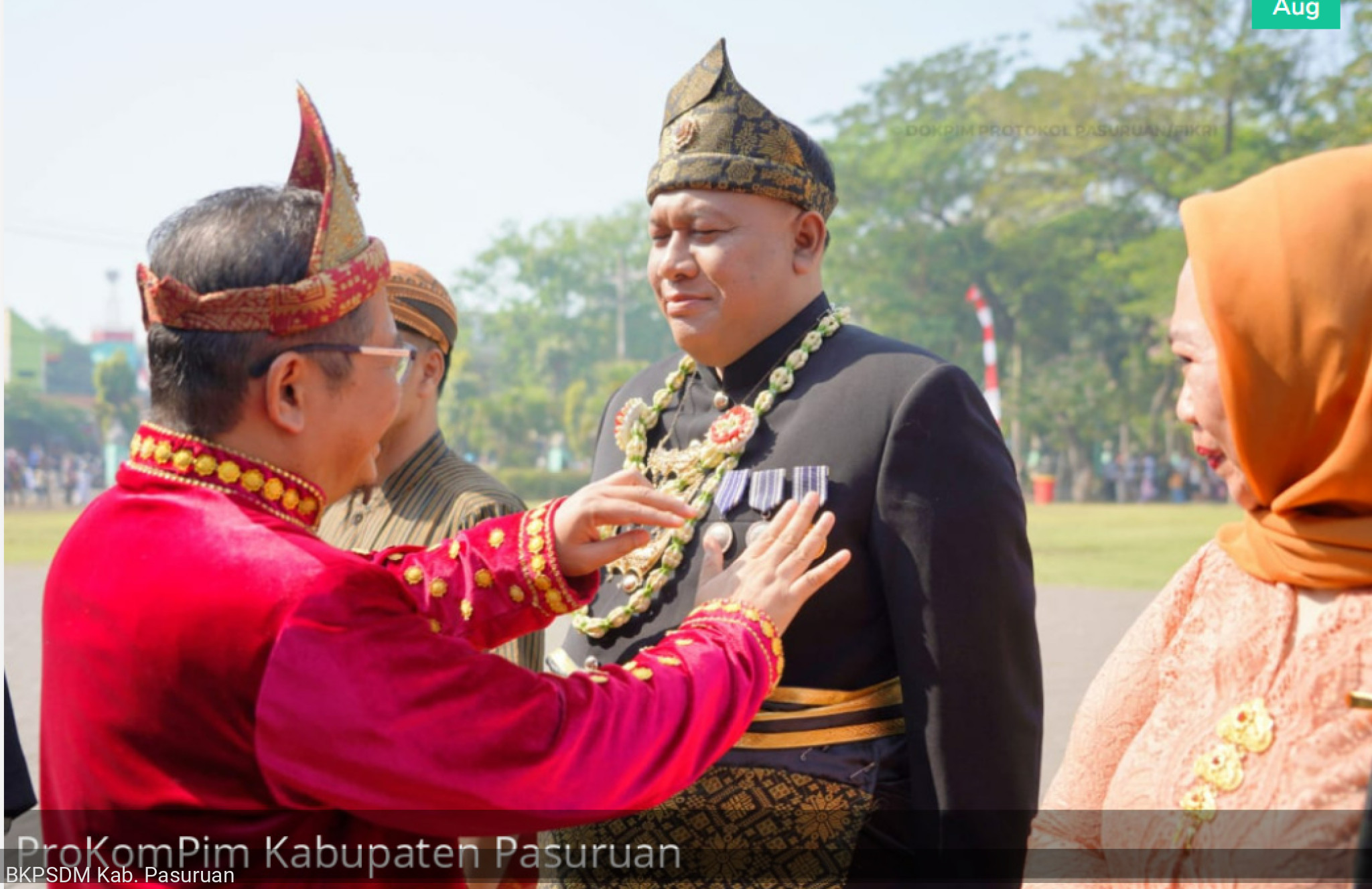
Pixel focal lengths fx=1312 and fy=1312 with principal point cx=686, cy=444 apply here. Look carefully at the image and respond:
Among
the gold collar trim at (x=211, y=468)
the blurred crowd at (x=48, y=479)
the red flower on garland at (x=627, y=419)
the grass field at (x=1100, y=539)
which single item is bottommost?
the blurred crowd at (x=48, y=479)

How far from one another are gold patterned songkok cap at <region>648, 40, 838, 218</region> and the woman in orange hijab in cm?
96

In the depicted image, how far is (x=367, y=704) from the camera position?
1.59 meters

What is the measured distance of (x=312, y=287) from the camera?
1.76 m

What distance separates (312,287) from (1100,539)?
20.2 metres

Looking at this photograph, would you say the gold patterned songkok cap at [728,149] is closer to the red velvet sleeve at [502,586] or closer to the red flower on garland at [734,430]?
the red flower on garland at [734,430]

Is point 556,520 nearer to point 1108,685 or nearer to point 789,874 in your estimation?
point 789,874

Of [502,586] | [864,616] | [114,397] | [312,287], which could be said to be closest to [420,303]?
[502,586]

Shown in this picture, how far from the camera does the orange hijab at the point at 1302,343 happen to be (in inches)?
66.2

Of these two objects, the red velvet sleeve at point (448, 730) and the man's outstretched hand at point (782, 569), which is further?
the man's outstretched hand at point (782, 569)

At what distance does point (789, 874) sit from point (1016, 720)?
51 cm

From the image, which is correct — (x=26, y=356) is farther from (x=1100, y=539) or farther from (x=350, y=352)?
(x=350, y=352)

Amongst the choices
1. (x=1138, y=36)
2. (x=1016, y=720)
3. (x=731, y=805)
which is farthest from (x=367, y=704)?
(x=1138, y=36)

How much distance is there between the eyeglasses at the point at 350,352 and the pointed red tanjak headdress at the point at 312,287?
3 cm

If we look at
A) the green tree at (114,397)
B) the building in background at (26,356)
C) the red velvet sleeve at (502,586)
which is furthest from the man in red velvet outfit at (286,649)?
the building in background at (26,356)
